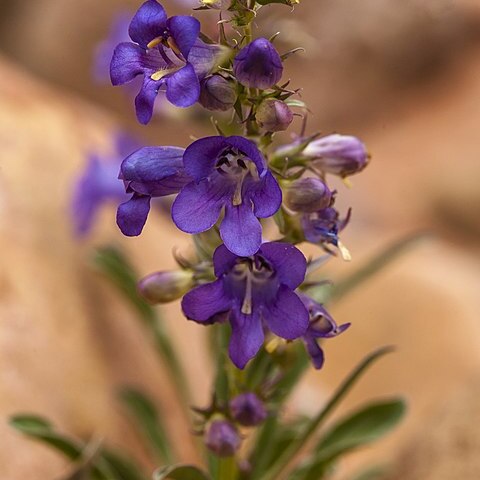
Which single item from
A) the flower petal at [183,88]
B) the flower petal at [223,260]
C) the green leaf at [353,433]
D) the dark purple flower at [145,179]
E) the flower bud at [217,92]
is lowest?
the green leaf at [353,433]

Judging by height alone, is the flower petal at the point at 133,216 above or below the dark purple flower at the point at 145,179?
below

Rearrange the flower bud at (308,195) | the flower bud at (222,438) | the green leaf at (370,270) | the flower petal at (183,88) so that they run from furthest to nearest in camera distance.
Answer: the green leaf at (370,270) → the flower bud at (222,438) → the flower bud at (308,195) → the flower petal at (183,88)

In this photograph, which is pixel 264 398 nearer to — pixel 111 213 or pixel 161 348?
pixel 161 348

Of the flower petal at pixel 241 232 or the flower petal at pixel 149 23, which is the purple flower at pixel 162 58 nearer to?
the flower petal at pixel 149 23

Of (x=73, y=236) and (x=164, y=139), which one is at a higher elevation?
(x=73, y=236)

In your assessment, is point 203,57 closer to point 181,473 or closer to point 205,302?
point 205,302

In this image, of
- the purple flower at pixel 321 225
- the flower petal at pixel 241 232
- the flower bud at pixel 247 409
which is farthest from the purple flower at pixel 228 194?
the flower bud at pixel 247 409

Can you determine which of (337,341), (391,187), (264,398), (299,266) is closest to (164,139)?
(391,187)
